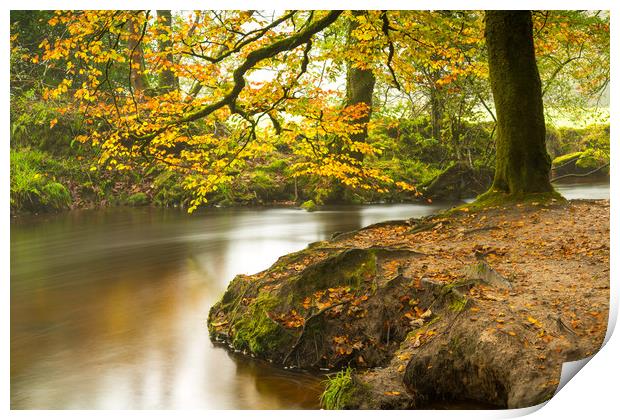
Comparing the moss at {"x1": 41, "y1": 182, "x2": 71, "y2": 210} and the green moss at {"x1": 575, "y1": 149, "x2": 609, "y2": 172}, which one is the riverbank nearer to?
the green moss at {"x1": 575, "y1": 149, "x2": 609, "y2": 172}

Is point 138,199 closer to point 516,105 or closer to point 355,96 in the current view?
point 355,96

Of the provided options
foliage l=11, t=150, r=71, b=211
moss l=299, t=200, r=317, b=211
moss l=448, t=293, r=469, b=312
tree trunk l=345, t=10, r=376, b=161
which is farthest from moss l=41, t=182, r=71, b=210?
moss l=448, t=293, r=469, b=312

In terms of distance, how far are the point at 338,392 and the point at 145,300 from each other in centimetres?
211

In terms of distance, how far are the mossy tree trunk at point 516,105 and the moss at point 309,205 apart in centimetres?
162

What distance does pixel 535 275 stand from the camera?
425cm

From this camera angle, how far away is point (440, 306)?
154 inches

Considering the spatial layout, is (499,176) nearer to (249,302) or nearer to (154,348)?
(249,302)

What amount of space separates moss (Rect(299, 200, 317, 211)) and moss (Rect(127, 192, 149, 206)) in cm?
139

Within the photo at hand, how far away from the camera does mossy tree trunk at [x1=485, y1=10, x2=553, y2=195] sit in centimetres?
556

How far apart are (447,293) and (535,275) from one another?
2.49 ft

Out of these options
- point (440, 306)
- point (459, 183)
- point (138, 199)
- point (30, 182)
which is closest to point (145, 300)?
point (138, 199)

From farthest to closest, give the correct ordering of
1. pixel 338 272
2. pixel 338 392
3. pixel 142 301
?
1. pixel 142 301
2. pixel 338 272
3. pixel 338 392

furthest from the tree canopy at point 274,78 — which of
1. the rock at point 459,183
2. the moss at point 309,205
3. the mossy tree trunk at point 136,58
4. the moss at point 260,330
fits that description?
the moss at point 260,330
